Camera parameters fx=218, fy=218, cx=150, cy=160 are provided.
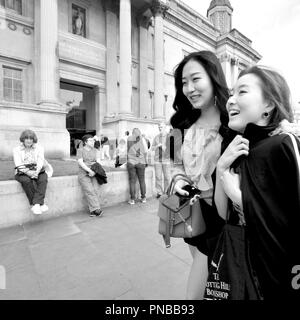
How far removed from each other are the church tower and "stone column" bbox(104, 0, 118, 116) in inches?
893

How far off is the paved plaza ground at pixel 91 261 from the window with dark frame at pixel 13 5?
16232 mm

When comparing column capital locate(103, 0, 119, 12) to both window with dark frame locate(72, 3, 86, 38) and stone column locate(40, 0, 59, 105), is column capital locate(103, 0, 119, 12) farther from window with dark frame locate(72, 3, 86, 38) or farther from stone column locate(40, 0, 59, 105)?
stone column locate(40, 0, 59, 105)

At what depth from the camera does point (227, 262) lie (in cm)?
102

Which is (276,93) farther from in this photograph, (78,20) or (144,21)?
(144,21)

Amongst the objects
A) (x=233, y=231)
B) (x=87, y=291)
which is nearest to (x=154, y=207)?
(x=87, y=291)

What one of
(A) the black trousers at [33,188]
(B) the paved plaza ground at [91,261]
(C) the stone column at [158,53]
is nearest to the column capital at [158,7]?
(C) the stone column at [158,53]

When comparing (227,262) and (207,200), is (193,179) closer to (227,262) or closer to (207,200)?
(207,200)

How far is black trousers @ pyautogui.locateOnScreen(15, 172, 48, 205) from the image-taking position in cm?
420

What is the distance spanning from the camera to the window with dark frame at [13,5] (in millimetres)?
14021

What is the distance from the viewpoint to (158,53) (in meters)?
18.7

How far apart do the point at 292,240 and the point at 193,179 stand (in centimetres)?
75

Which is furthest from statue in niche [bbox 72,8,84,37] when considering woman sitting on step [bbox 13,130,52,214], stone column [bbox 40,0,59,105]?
woman sitting on step [bbox 13,130,52,214]

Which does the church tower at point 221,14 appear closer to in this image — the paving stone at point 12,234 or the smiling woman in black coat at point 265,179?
the paving stone at point 12,234

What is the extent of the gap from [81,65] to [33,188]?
14982 millimetres
